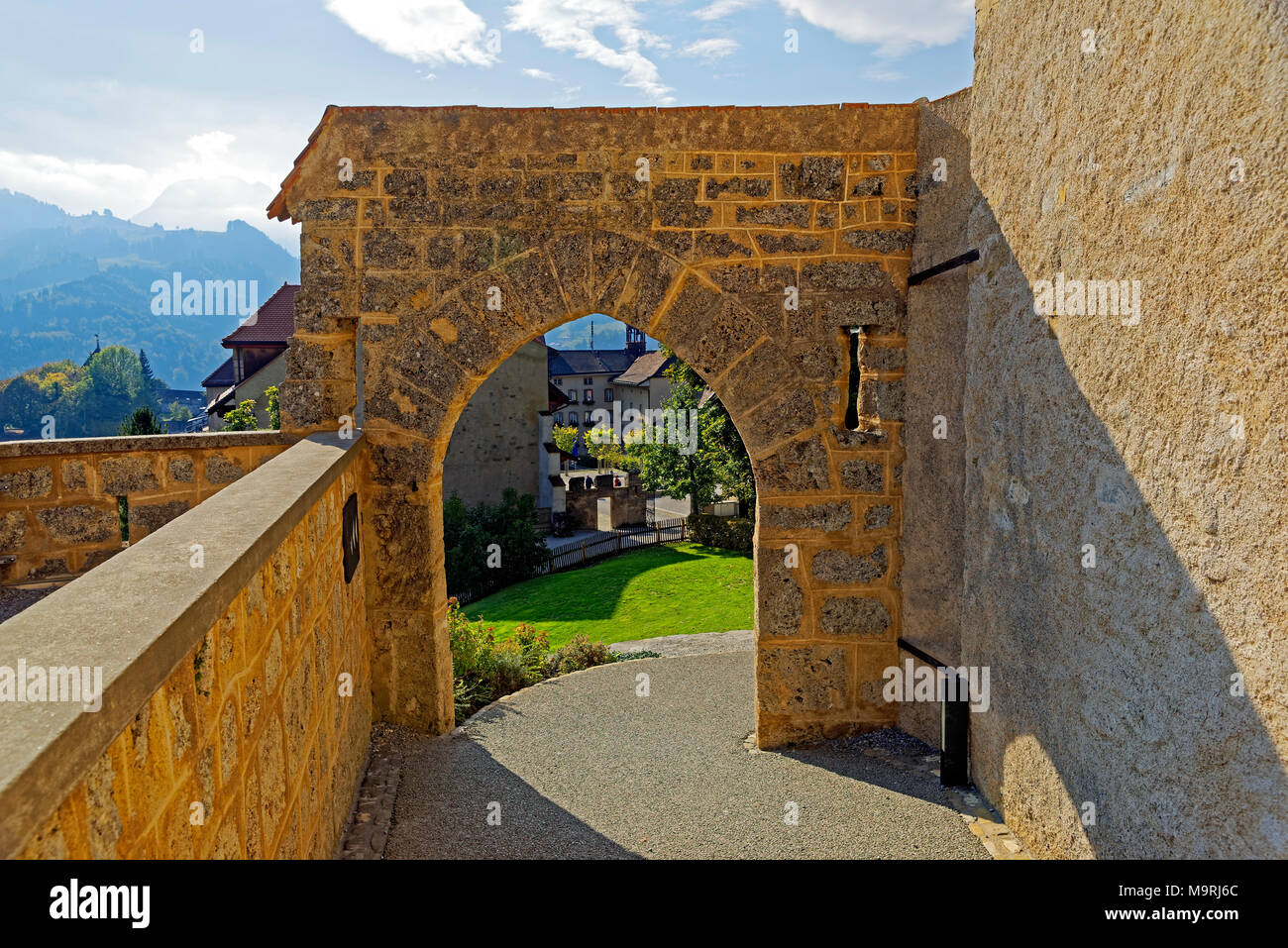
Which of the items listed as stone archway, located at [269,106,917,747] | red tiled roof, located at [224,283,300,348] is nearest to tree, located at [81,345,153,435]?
red tiled roof, located at [224,283,300,348]

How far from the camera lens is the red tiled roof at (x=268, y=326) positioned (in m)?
27.2

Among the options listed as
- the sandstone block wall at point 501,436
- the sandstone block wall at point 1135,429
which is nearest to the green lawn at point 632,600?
the sandstone block wall at point 501,436

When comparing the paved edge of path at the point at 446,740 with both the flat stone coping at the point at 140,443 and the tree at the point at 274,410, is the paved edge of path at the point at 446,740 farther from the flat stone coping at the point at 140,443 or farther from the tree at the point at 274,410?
the tree at the point at 274,410

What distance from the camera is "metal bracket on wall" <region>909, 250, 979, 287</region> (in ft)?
14.9

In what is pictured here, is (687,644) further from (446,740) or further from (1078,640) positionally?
(1078,640)

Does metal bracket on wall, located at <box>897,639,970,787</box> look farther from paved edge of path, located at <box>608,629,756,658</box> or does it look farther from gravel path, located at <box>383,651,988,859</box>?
paved edge of path, located at <box>608,629,756,658</box>

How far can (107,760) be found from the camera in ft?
4.62

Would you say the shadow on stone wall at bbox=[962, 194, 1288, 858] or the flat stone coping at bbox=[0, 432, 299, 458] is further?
the flat stone coping at bbox=[0, 432, 299, 458]

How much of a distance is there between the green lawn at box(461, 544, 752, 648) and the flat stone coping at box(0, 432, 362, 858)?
37.9ft

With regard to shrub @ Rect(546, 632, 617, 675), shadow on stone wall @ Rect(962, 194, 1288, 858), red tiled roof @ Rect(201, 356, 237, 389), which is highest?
red tiled roof @ Rect(201, 356, 237, 389)

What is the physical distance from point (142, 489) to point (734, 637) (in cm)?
776

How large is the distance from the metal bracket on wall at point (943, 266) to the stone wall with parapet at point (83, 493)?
4.36 metres

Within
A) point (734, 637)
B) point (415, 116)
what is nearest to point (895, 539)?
point (415, 116)
